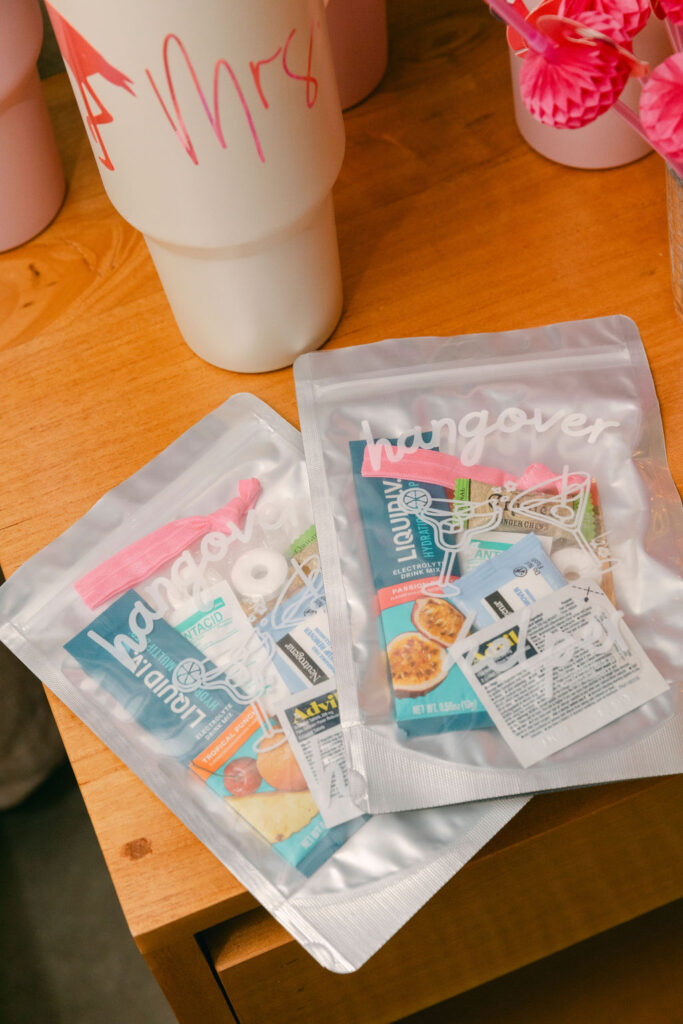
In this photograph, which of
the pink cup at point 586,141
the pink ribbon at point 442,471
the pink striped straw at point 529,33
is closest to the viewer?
the pink striped straw at point 529,33

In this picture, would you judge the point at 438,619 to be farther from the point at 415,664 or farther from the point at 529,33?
the point at 529,33

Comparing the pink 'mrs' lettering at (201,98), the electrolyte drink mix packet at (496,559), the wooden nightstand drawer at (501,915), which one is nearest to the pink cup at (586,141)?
the electrolyte drink mix packet at (496,559)

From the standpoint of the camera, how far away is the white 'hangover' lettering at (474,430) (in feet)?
1.60

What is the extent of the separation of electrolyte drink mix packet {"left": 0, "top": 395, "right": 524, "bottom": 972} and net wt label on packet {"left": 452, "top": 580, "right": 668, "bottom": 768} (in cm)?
3

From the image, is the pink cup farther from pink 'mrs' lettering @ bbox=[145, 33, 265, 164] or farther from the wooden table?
pink 'mrs' lettering @ bbox=[145, 33, 265, 164]

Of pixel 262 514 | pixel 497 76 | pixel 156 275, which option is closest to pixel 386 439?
pixel 262 514

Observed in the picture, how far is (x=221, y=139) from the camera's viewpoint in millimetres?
413

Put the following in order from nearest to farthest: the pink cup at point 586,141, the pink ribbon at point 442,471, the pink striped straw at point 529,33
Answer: the pink striped straw at point 529,33, the pink ribbon at point 442,471, the pink cup at point 586,141

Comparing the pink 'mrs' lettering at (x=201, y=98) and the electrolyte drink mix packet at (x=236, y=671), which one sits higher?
the pink 'mrs' lettering at (x=201, y=98)

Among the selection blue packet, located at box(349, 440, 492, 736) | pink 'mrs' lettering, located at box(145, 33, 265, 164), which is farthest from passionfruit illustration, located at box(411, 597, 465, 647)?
pink 'mrs' lettering, located at box(145, 33, 265, 164)

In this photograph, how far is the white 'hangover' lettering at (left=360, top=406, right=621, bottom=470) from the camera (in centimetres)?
49

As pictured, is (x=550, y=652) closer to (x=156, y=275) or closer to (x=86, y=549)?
(x=86, y=549)

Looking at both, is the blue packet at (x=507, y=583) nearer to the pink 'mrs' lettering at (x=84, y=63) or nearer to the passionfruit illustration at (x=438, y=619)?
the passionfruit illustration at (x=438, y=619)

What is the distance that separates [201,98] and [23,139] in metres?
0.24
